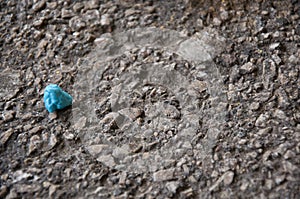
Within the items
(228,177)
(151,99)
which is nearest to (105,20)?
(151,99)

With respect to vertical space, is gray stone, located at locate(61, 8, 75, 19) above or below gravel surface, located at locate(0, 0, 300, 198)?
above

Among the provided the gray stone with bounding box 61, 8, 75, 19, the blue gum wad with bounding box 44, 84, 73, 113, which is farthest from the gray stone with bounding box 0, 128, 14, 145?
the gray stone with bounding box 61, 8, 75, 19

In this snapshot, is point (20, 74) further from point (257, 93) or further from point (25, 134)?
point (257, 93)

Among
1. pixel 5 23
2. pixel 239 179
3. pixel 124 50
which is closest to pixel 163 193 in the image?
pixel 239 179

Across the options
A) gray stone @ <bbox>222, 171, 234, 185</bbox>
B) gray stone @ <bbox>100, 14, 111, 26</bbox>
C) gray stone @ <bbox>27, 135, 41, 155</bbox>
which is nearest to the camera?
gray stone @ <bbox>222, 171, 234, 185</bbox>

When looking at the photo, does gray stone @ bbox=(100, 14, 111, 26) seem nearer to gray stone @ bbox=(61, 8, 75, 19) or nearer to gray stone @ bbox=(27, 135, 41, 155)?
gray stone @ bbox=(61, 8, 75, 19)

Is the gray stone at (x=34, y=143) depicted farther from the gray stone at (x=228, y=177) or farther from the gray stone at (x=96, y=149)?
the gray stone at (x=228, y=177)
